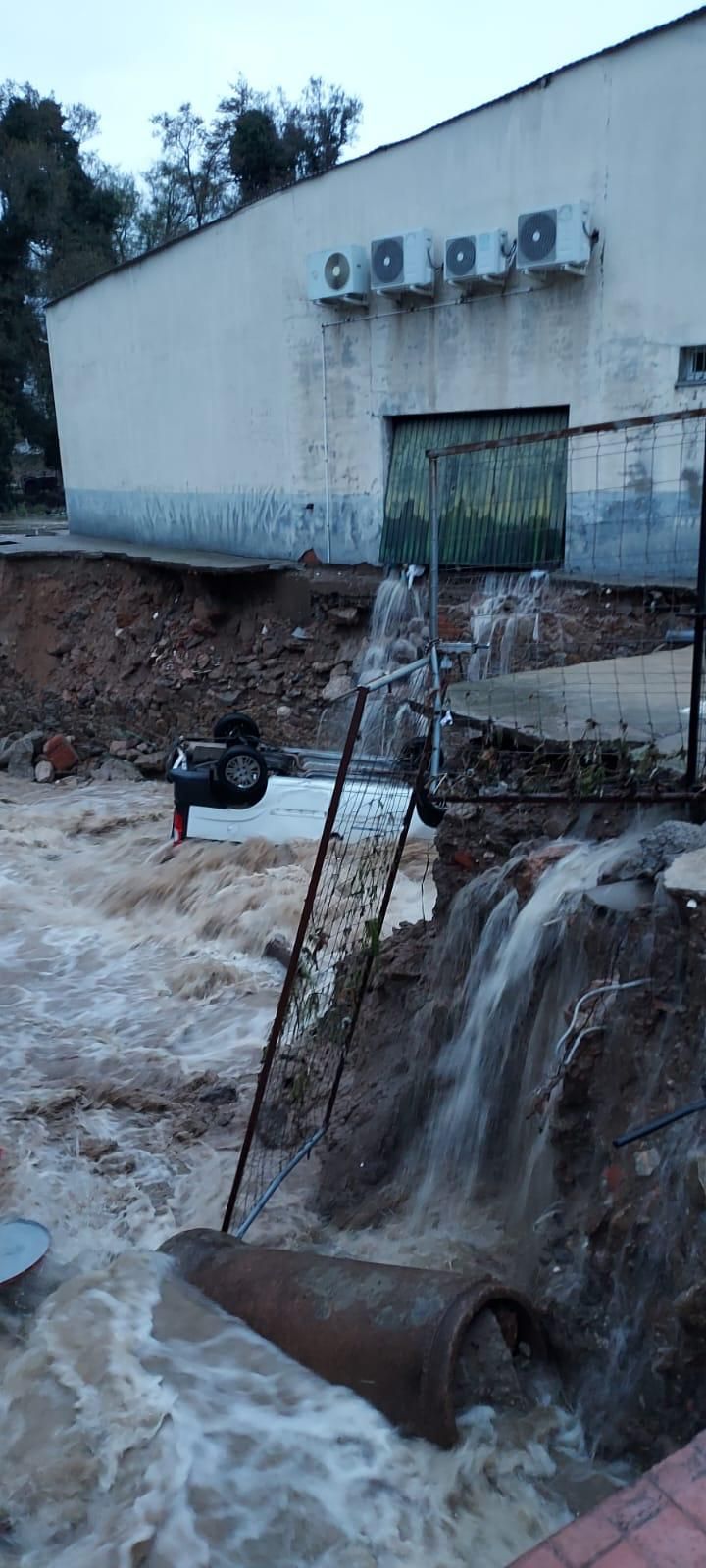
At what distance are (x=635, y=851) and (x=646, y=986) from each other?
31.8 inches

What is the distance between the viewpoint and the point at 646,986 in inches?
140

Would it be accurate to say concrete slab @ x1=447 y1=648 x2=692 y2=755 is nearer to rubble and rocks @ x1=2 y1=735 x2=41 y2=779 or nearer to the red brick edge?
the red brick edge

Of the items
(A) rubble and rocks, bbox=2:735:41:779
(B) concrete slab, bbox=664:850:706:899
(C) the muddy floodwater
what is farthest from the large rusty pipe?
(A) rubble and rocks, bbox=2:735:41:779

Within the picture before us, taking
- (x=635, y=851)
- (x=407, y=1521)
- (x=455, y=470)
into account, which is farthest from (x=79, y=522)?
(x=407, y=1521)

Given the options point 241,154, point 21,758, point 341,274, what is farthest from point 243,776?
point 241,154

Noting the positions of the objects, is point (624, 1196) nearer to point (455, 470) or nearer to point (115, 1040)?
point (115, 1040)

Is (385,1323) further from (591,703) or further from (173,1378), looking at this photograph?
(591,703)

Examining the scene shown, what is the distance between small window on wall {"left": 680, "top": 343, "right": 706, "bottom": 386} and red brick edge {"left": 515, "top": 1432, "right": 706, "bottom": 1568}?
11167mm

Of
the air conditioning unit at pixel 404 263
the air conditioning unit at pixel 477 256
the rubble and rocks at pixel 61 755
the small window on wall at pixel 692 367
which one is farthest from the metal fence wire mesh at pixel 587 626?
the rubble and rocks at pixel 61 755

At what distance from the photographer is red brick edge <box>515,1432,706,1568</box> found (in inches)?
74.7

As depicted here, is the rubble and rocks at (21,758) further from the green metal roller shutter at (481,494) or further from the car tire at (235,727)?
the green metal roller shutter at (481,494)

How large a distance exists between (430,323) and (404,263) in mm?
783

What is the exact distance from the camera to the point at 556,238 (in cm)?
1156

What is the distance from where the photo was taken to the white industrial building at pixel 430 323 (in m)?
11.2
